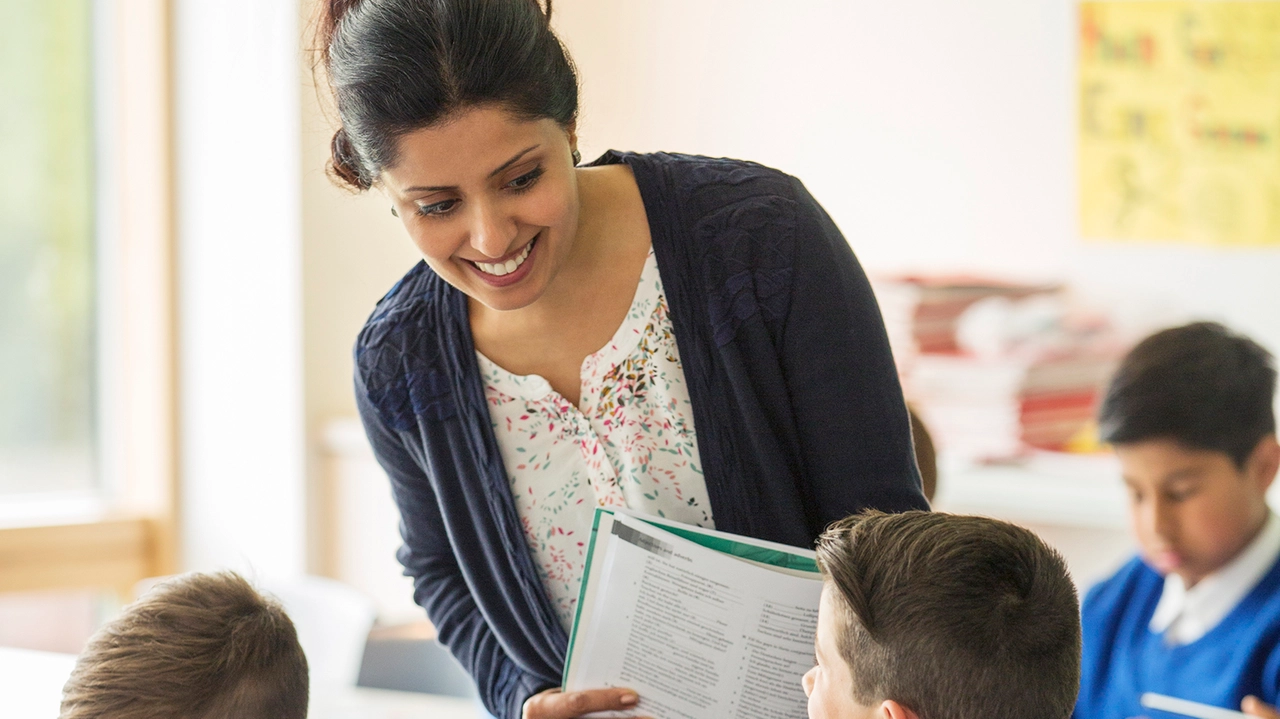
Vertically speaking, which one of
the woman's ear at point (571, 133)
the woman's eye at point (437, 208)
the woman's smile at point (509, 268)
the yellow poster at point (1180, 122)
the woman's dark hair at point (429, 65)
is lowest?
the woman's smile at point (509, 268)

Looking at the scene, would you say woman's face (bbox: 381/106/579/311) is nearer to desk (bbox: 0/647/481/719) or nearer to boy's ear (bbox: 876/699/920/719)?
boy's ear (bbox: 876/699/920/719)

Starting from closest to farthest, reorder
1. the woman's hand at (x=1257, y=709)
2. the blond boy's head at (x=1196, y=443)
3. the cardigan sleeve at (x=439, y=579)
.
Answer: the cardigan sleeve at (x=439, y=579) < the woman's hand at (x=1257, y=709) < the blond boy's head at (x=1196, y=443)

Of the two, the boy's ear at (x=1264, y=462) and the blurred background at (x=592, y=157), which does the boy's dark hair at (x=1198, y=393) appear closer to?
the boy's ear at (x=1264, y=462)

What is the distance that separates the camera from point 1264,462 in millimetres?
1813

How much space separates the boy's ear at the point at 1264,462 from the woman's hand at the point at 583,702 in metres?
1.08

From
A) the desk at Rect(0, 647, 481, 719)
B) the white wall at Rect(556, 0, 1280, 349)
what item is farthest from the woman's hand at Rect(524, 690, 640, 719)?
the white wall at Rect(556, 0, 1280, 349)

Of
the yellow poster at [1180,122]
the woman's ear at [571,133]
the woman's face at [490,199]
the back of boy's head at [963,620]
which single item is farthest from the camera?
the yellow poster at [1180,122]

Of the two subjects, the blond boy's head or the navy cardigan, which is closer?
the navy cardigan

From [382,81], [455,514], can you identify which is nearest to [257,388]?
[455,514]

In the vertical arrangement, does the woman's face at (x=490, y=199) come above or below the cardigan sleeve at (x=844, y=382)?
above

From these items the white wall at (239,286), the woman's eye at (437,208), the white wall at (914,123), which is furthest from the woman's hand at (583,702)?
the white wall at (239,286)

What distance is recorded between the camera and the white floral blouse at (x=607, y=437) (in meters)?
1.26

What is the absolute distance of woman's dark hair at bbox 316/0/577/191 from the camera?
1.09 metres

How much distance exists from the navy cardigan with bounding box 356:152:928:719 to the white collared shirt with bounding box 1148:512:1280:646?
31.7 inches
